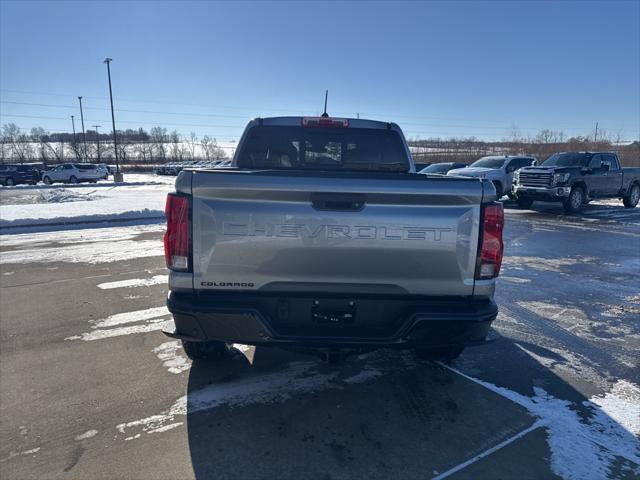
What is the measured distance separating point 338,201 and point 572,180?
645 inches

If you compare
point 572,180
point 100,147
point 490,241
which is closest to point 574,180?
point 572,180

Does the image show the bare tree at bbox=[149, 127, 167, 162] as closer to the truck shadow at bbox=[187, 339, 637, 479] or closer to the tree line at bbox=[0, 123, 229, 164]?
the tree line at bbox=[0, 123, 229, 164]

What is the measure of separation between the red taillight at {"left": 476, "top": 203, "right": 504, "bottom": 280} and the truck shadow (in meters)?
1.14

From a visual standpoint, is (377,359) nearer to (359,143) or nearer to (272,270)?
(272,270)

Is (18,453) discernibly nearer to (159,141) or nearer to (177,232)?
(177,232)

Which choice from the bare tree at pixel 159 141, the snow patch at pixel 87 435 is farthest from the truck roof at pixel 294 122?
the bare tree at pixel 159 141

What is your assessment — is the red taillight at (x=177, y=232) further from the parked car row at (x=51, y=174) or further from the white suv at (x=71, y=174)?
the white suv at (x=71, y=174)

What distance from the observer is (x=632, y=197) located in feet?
62.0

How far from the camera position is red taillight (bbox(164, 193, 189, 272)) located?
262 centimetres

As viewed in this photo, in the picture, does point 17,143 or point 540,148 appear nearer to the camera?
point 540,148

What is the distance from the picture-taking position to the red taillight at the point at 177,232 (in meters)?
2.62

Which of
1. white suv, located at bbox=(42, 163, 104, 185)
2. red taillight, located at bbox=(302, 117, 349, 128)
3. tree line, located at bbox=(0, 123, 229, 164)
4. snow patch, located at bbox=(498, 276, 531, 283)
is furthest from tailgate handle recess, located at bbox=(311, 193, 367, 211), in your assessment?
tree line, located at bbox=(0, 123, 229, 164)

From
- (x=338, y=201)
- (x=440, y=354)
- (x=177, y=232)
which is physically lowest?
(x=440, y=354)

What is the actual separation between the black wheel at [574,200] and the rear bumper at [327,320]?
1584 centimetres
